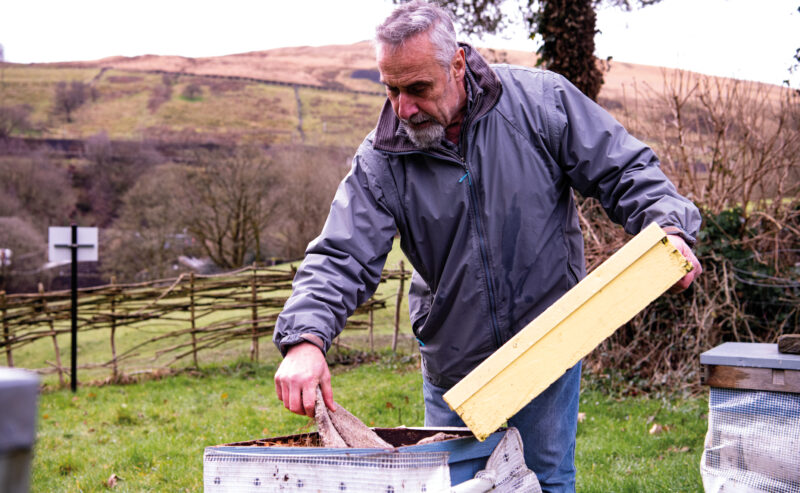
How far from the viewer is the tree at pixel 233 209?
90.4 feet

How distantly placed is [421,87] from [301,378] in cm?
111

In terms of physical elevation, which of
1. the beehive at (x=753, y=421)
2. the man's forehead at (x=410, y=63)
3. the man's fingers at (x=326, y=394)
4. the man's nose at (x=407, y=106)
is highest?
the man's forehead at (x=410, y=63)

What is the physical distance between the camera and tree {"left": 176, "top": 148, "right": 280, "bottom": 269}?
27562mm

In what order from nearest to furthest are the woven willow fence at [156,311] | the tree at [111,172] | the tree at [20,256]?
the woven willow fence at [156,311]
the tree at [20,256]
the tree at [111,172]

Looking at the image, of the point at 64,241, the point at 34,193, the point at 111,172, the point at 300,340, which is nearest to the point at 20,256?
the point at 34,193

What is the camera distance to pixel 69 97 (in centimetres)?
6456

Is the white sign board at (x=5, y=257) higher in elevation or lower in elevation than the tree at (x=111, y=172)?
lower

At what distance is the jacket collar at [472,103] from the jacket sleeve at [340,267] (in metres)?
0.13

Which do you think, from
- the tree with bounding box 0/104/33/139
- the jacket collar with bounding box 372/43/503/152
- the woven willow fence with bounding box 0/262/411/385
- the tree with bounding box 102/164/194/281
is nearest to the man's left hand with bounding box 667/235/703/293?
the jacket collar with bounding box 372/43/503/152

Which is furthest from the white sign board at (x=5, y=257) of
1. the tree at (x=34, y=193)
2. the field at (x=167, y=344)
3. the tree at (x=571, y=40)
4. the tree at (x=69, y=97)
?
the tree at (x=69, y=97)

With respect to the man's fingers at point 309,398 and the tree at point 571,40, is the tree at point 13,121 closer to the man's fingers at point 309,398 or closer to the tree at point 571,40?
the tree at point 571,40

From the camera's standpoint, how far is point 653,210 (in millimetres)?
2076

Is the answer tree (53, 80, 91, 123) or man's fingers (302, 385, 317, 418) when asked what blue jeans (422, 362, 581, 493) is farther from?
tree (53, 80, 91, 123)

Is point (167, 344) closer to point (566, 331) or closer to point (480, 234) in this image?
point (480, 234)
